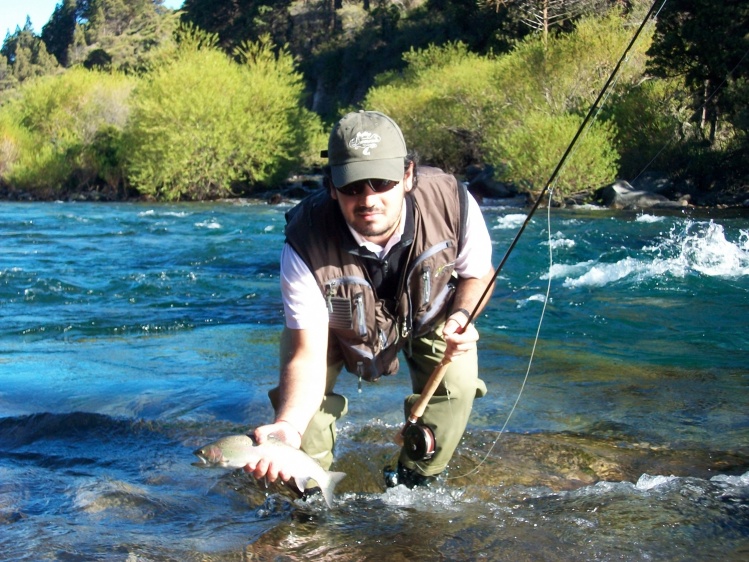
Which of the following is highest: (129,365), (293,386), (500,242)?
(293,386)

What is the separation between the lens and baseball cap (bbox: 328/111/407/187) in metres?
3.35

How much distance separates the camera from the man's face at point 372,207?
3.45 meters

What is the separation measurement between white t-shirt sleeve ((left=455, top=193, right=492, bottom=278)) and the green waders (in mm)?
332

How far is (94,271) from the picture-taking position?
14.8m

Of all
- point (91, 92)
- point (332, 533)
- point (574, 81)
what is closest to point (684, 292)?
point (332, 533)

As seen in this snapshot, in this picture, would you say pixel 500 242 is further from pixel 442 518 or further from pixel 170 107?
pixel 170 107

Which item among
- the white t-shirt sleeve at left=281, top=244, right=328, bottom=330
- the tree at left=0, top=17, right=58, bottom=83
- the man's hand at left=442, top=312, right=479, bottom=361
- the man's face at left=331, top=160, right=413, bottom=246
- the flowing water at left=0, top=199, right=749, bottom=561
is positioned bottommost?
the flowing water at left=0, top=199, right=749, bottom=561

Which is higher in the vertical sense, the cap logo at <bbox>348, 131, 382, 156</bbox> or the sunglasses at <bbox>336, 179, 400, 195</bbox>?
the cap logo at <bbox>348, 131, 382, 156</bbox>

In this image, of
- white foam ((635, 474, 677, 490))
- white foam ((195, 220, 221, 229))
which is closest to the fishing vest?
white foam ((635, 474, 677, 490))

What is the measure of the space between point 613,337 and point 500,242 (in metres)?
9.88

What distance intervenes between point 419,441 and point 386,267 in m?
0.87

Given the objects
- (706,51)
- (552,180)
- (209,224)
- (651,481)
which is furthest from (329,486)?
(706,51)

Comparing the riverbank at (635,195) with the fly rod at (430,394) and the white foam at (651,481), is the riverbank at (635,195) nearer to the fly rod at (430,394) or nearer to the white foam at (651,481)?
the white foam at (651,481)

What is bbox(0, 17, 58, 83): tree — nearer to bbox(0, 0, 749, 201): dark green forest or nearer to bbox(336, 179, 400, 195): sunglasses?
bbox(0, 0, 749, 201): dark green forest
